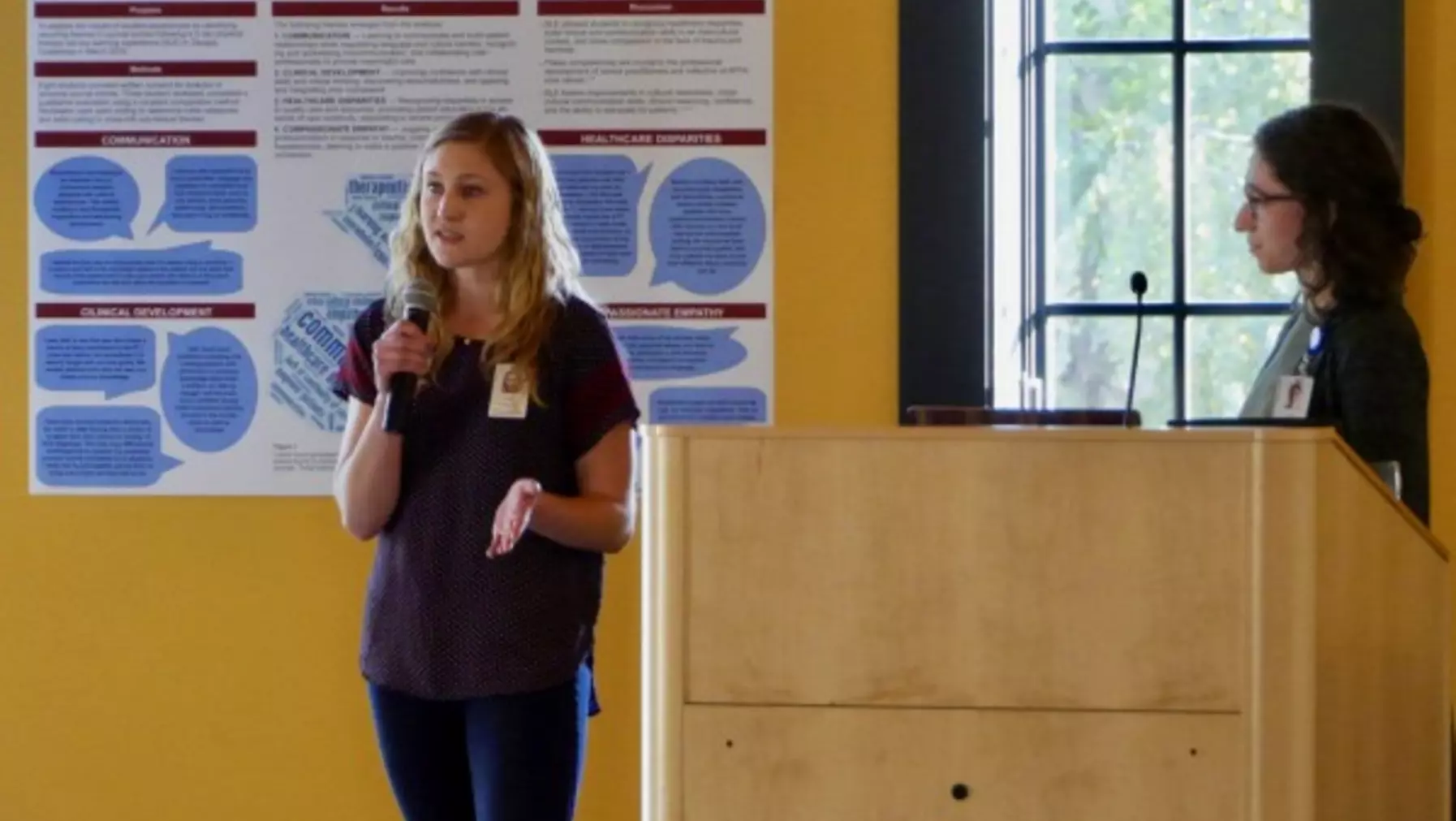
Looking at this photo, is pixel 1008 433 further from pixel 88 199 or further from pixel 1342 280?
pixel 88 199

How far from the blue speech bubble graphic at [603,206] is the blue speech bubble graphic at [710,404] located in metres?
0.25

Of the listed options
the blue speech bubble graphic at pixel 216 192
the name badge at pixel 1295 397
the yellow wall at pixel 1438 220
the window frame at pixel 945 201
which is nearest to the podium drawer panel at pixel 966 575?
the name badge at pixel 1295 397

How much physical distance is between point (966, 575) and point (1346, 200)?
1.14m

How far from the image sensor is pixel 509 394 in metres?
2.61

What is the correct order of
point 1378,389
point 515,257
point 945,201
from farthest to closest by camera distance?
point 945,201 → point 515,257 → point 1378,389

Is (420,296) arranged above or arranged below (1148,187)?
below

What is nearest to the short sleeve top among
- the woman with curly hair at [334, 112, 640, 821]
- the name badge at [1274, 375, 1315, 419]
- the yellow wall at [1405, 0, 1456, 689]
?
the woman with curly hair at [334, 112, 640, 821]

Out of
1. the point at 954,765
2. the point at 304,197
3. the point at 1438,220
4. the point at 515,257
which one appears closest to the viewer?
the point at 954,765

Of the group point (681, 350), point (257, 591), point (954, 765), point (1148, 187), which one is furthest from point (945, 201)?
point (954, 765)

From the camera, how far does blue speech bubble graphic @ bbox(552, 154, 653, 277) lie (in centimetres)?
368

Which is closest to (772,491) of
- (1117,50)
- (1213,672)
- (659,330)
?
(1213,672)

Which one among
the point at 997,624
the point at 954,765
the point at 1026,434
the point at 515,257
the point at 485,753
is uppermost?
the point at 515,257

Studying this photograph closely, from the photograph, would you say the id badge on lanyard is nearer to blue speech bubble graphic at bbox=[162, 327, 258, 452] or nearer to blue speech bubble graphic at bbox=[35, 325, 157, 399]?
blue speech bubble graphic at bbox=[162, 327, 258, 452]

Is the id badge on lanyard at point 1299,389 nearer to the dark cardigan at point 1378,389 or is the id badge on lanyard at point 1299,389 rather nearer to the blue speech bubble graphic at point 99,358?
the dark cardigan at point 1378,389
